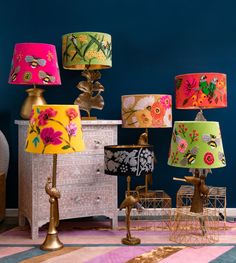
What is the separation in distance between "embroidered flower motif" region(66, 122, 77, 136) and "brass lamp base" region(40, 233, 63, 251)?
0.64 meters

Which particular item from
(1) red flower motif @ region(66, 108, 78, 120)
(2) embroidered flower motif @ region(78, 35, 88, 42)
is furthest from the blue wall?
(1) red flower motif @ region(66, 108, 78, 120)

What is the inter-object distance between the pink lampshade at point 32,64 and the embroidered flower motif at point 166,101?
0.79 meters

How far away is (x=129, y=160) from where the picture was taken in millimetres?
2361

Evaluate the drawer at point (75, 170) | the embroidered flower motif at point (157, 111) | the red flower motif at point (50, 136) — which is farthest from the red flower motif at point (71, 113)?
the embroidered flower motif at point (157, 111)

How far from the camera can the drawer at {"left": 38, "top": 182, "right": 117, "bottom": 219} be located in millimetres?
2609

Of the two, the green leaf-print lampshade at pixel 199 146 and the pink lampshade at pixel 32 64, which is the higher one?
the pink lampshade at pixel 32 64

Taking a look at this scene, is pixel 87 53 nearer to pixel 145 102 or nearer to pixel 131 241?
pixel 145 102

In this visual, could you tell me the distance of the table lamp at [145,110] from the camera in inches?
109

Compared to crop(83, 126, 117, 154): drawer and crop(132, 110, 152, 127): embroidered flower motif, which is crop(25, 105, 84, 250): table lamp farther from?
crop(132, 110, 152, 127): embroidered flower motif

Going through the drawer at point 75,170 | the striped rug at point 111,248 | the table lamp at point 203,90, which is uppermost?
the table lamp at point 203,90

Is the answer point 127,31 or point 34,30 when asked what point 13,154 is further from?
point 127,31

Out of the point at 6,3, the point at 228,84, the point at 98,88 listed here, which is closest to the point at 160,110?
the point at 98,88

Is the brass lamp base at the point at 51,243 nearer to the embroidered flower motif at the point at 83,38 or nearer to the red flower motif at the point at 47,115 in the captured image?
the red flower motif at the point at 47,115

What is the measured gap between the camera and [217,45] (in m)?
3.21
